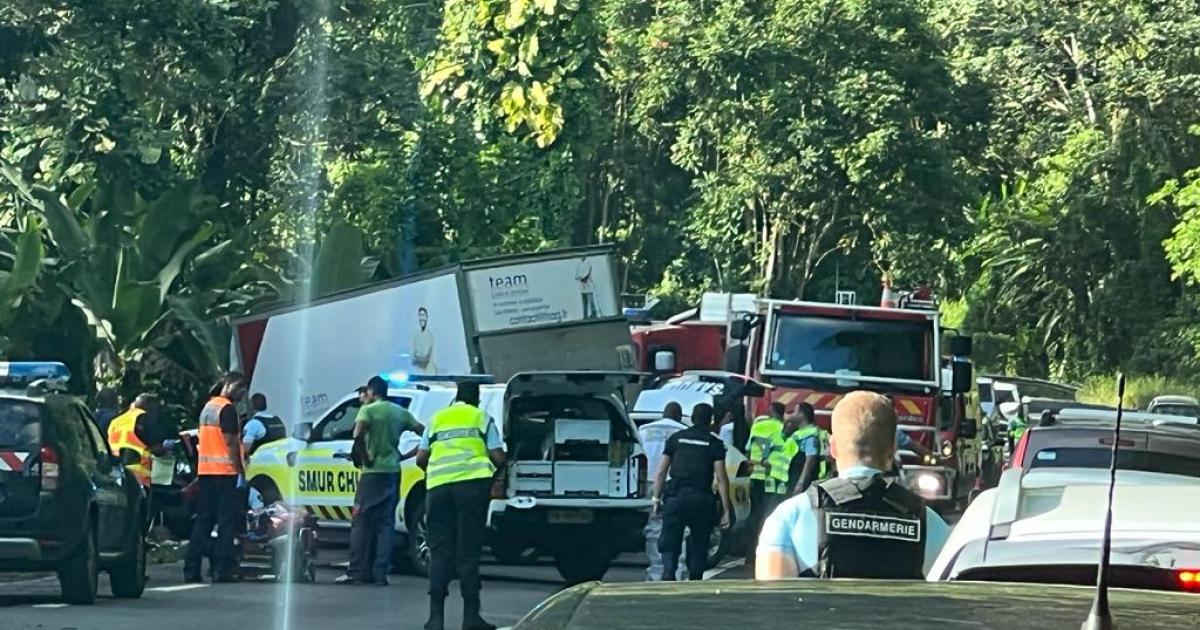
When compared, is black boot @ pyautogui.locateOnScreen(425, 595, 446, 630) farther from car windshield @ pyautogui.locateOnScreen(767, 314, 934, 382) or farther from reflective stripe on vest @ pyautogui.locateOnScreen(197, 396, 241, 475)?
car windshield @ pyautogui.locateOnScreen(767, 314, 934, 382)

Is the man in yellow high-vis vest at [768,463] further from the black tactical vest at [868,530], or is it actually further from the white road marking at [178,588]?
the black tactical vest at [868,530]

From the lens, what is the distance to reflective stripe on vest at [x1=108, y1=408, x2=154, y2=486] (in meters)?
19.7

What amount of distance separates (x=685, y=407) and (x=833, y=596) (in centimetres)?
2307

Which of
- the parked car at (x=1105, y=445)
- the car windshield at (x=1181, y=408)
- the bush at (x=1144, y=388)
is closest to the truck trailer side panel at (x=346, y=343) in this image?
the car windshield at (x=1181, y=408)

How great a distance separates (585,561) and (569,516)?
1.70 ft

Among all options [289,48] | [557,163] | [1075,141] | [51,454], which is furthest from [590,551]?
[1075,141]

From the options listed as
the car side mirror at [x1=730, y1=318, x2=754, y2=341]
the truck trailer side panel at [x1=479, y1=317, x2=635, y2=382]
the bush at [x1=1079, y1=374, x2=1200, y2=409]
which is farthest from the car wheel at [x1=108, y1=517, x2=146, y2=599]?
the bush at [x1=1079, y1=374, x2=1200, y2=409]

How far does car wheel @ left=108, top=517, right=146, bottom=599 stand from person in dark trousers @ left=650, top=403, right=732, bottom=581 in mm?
4068

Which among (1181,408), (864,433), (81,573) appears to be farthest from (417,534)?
(1181,408)

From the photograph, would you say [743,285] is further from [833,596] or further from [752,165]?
[833,596]

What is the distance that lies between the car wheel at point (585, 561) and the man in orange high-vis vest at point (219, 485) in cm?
290

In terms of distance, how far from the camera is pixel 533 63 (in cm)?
1163

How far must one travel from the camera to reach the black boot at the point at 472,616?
48.1ft

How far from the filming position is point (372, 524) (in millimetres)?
18359
